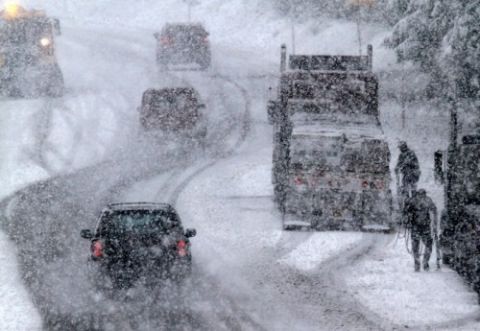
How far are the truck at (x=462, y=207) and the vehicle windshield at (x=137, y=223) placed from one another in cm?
449

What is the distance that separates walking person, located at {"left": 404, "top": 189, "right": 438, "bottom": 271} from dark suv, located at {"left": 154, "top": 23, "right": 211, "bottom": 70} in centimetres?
2326

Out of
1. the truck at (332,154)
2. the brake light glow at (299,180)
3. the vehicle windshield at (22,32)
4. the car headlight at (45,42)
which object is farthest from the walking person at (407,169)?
the vehicle windshield at (22,32)

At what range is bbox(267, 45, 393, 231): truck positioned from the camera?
61.8 feet

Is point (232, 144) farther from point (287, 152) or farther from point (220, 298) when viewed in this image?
point (220, 298)

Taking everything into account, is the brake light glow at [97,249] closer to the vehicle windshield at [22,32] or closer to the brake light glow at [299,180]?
the brake light glow at [299,180]

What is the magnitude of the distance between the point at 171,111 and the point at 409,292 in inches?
562

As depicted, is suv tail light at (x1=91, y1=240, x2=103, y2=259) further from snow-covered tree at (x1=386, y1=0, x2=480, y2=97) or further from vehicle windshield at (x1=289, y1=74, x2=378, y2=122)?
snow-covered tree at (x1=386, y1=0, x2=480, y2=97)

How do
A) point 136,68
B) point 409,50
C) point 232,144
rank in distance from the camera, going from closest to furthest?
point 409,50
point 232,144
point 136,68

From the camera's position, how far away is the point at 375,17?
41.6 m

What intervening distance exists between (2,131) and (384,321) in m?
21.2

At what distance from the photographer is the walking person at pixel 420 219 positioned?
603 inches

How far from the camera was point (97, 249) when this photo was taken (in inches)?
523

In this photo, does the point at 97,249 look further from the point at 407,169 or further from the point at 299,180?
the point at 407,169

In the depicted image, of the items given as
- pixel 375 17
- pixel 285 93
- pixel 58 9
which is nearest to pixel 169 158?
pixel 285 93
